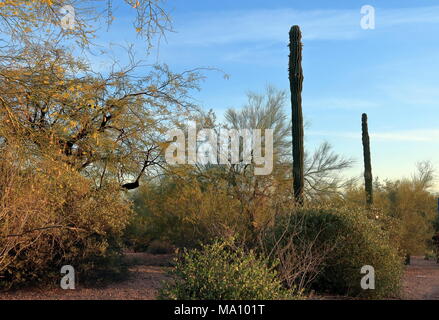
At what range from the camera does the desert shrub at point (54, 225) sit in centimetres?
1008

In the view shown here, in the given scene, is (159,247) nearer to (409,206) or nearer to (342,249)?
(342,249)

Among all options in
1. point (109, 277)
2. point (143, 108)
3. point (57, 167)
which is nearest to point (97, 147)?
point (143, 108)

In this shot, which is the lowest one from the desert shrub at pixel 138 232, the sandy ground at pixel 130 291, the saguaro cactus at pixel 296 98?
the sandy ground at pixel 130 291

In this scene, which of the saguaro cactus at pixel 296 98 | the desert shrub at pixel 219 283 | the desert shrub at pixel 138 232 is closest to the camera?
the desert shrub at pixel 219 283

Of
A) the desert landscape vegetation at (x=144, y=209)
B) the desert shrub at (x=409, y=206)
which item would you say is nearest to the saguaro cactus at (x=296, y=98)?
the desert landscape vegetation at (x=144, y=209)

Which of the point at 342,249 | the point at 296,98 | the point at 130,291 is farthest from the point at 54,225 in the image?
the point at 296,98

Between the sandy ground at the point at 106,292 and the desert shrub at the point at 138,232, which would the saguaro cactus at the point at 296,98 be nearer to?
the sandy ground at the point at 106,292

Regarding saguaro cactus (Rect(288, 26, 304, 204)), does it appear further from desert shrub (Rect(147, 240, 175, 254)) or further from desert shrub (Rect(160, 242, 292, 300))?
desert shrub (Rect(160, 242, 292, 300))

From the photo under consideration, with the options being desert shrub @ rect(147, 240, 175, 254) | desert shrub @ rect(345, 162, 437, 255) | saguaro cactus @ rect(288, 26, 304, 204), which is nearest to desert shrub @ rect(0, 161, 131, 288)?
saguaro cactus @ rect(288, 26, 304, 204)

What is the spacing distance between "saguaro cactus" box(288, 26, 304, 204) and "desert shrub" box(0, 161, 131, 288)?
17.8ft

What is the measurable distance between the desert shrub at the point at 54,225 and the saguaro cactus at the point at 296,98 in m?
5.44

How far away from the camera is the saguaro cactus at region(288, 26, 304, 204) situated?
16484 millimetres
